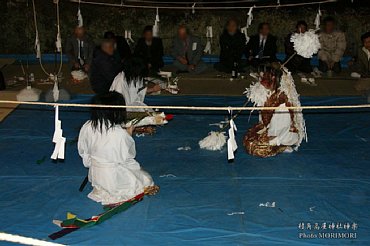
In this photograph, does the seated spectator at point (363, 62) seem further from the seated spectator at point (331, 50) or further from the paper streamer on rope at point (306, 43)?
the paper streamer on rope at point (306, 43)

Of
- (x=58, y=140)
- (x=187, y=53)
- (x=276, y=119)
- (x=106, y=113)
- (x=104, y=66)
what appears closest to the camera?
(x=106, y=113)

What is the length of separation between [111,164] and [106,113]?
476 mm

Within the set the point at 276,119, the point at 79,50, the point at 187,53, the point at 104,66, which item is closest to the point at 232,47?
the point at 187,53

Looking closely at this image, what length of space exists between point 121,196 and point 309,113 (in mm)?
3614

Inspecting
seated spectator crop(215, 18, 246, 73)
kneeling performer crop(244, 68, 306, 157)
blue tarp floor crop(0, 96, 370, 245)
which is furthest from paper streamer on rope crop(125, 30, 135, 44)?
kneeling performer crop(244, 68, 306, 157)

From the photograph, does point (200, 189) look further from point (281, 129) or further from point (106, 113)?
point (281, 129)

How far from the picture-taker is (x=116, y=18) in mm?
12258

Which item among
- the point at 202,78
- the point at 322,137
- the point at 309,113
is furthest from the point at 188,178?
the point at 202,78

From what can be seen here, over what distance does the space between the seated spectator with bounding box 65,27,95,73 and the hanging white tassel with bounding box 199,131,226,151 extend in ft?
14.1

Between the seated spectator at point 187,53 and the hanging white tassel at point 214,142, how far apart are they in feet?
13.2

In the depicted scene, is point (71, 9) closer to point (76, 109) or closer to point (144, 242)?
point (76, 109)

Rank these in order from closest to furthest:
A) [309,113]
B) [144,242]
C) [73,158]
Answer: [144,242], [73,158], [309,113]

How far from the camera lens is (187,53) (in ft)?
33.7

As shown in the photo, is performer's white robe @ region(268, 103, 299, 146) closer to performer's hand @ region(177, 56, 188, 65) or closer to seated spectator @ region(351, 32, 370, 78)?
seated spectator @ region(351, 32, 370, 78)
